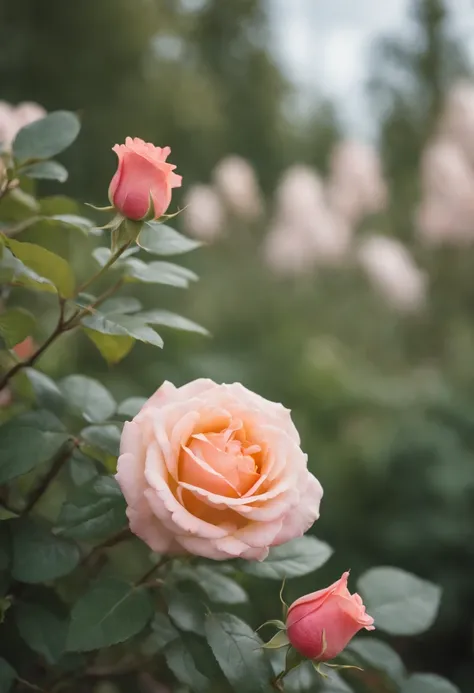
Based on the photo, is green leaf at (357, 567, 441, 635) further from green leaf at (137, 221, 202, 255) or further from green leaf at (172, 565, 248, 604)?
green leaf at (137, 221, 202, 255)

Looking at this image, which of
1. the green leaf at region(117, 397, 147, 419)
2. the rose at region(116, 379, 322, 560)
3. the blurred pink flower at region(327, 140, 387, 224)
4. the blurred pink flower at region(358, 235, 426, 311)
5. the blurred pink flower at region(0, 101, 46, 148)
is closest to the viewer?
the rose at region(116, 379, 322, 560)

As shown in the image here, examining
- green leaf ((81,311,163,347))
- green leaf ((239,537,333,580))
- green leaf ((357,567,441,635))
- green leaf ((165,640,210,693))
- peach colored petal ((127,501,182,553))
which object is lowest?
green leaf ((357,567,441,635))

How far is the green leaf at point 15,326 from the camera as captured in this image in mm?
333

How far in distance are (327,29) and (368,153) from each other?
3.69 feet

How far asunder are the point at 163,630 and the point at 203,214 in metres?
1.37

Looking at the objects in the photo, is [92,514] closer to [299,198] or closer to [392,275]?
[392,275]

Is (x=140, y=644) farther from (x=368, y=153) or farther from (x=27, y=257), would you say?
(x=368, y=153)

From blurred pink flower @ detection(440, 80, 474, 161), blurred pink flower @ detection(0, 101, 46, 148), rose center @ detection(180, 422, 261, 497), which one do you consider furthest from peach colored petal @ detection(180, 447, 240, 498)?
blurred pink flower @ detection(440, 80, 474, 161)

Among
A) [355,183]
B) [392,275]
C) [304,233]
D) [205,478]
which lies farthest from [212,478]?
[355,183]

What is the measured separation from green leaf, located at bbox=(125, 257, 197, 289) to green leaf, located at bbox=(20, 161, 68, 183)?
65 millimetres

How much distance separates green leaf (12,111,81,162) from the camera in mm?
380

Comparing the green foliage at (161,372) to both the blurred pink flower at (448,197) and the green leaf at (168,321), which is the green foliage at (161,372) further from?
the blurred pink flower at (448,197)

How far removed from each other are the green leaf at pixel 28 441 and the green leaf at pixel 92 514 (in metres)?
0.02

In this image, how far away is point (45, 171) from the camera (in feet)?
1.28
